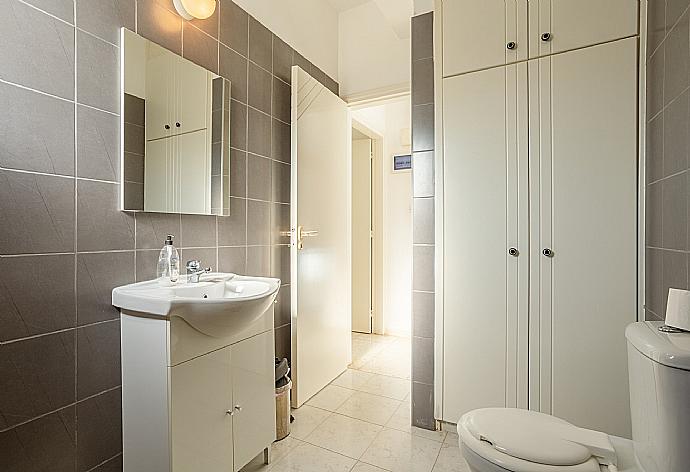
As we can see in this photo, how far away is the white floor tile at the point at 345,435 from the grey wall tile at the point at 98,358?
1.05 metres

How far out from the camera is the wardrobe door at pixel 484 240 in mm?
1822

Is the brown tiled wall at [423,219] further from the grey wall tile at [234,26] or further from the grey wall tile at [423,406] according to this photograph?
the grey wall tile at [234,26]

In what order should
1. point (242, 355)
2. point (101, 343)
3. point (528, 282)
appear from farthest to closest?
point (528, 282) < point (242, 355) < point (101, 343)

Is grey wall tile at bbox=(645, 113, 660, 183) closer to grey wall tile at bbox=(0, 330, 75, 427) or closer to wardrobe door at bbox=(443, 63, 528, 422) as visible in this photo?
wardrobe door at bbox=(443, 63, 528, 422)

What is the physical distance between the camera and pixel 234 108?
200 centimetres

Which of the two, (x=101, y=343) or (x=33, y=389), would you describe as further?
(x=101, y=343)

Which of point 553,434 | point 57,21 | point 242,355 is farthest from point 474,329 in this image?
point 57,21

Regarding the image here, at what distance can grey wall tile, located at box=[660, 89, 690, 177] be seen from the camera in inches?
47.5

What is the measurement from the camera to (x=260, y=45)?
2.18m

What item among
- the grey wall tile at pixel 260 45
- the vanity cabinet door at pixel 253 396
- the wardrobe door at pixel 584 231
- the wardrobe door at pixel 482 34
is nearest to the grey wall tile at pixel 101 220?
the vanity cabinet door at pixel 253 396

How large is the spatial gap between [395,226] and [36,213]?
313cm

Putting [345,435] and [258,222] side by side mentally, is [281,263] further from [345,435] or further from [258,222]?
[345,435]

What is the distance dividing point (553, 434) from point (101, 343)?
1.54 meters

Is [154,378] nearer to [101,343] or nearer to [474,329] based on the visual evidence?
[101,343]
